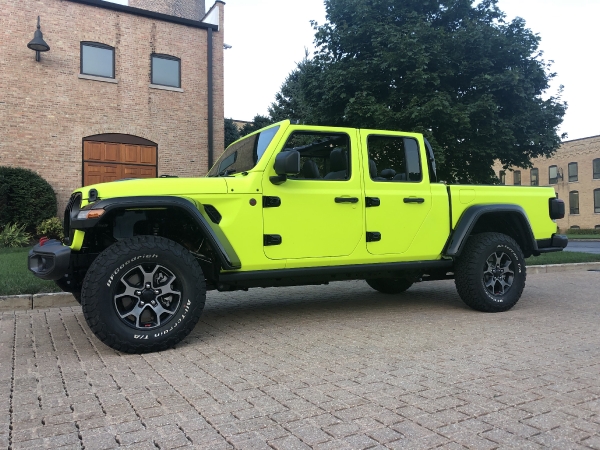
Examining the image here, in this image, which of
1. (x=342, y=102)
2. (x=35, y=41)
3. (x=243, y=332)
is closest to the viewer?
(x=243, y=332)

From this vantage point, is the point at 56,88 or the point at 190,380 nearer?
the point at 190,380

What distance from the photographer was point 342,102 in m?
17.2

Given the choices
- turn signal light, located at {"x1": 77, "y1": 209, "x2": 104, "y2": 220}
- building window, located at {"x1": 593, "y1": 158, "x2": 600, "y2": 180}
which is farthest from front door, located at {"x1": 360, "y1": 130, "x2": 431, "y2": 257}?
building window, located at {"x1": 593, "y1": 158, "x2": 600, "y2": 180}

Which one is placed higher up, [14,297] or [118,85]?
[118,85]

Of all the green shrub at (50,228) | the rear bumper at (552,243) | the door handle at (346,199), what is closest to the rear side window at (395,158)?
the door handle at (346,199)

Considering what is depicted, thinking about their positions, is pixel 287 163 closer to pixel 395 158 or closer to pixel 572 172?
pixel 395 158

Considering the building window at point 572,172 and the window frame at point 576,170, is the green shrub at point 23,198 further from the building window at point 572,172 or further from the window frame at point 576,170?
the building window at point 572,172

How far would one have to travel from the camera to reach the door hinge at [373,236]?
16.6ft

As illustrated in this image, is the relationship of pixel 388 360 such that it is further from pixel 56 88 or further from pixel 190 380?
pixel 56 88

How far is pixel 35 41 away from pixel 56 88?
4.68 feet

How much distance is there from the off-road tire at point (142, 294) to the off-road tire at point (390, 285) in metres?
3.45

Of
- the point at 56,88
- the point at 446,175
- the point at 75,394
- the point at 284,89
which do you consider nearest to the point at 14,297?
Answer: the point at 75,394

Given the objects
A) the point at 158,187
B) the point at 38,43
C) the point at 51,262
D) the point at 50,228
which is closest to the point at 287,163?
the point at 158,187

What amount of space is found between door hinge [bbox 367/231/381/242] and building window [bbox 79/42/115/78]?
1385 centimetres
